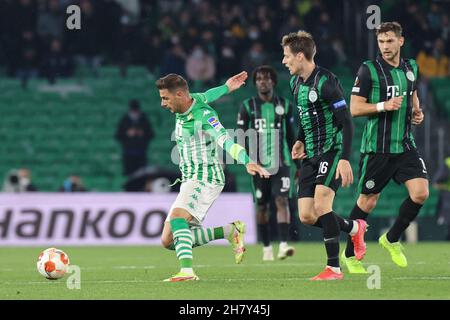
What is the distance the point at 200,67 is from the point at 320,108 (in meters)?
14.1

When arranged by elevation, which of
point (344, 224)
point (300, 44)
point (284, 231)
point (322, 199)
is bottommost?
point (284, 231)

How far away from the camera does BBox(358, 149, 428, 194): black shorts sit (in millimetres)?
10406

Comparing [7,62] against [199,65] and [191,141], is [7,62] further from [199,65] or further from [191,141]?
[191,141]

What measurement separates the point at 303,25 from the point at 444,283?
15.4 m

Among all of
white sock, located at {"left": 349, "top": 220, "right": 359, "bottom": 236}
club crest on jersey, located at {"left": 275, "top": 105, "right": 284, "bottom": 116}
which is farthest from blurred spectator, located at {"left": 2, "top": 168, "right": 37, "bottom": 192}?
white sock, located at {"left": 349, "top": 220, "right": 359, "bottom": 236}

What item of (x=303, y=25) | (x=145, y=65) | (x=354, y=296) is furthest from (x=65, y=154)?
(x=354, y=296)

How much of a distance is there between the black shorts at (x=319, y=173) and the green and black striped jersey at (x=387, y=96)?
0.73m

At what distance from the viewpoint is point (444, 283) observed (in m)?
9.25

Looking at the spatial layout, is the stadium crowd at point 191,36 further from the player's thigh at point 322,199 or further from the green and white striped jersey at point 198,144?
the player's thigh at point 322,199

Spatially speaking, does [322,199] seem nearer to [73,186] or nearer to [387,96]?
[387,96]

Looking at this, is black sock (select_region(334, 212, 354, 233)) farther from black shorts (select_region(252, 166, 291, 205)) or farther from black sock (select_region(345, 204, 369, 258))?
black shorts (select_region(252, 166, 291, 205))

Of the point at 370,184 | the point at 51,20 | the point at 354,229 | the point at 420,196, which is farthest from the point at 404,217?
the point at 51,20

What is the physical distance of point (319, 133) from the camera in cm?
987
